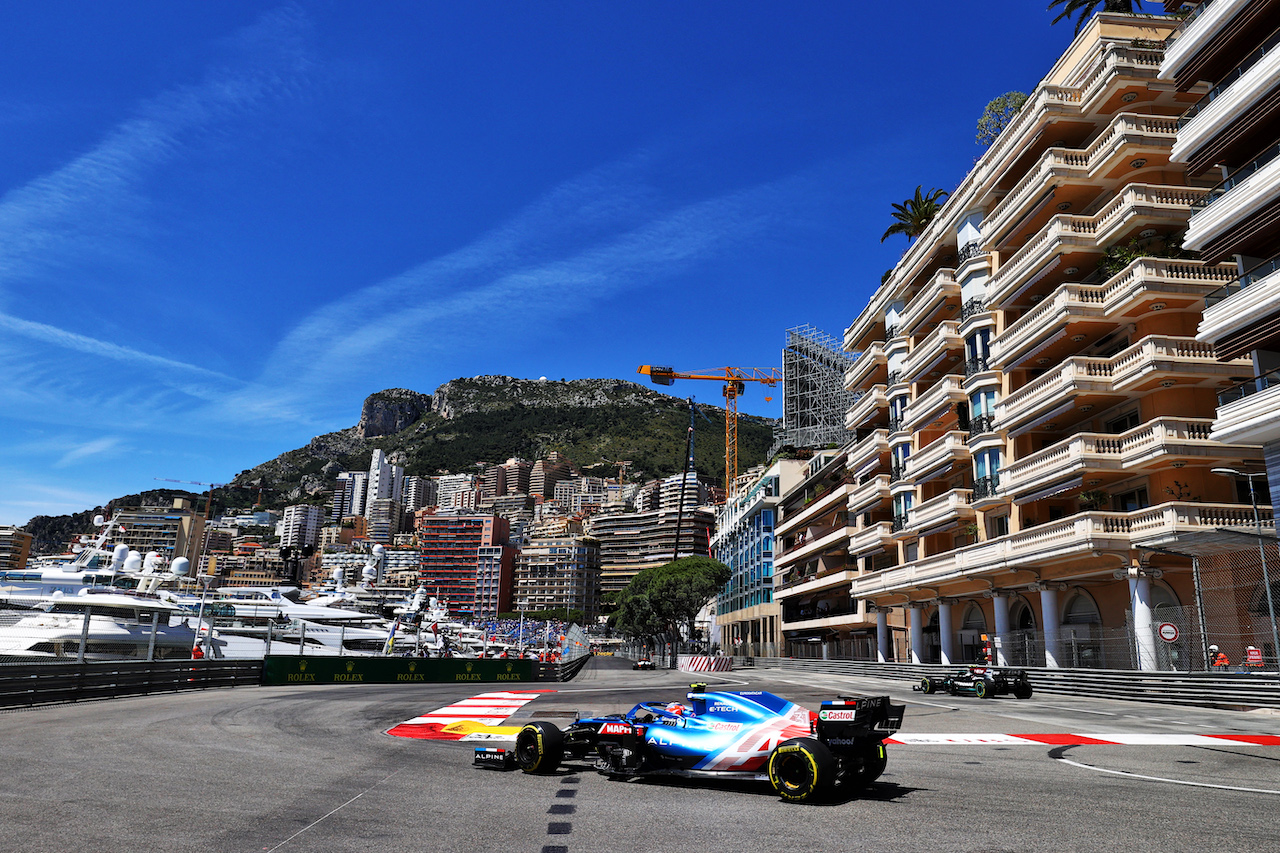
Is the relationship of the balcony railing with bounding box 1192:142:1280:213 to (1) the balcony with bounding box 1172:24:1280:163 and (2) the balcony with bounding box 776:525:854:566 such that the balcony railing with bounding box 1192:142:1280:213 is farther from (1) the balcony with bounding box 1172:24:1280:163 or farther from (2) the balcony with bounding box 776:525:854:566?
(2) the balcony with bounding box 776:525:854:566

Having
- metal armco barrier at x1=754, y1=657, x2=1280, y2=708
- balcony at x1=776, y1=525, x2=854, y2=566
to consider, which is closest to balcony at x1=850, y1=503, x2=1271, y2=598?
metal armco barrier at x1=754, y1=657, x2=1280, y2=708

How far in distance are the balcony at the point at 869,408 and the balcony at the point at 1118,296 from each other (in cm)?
1791

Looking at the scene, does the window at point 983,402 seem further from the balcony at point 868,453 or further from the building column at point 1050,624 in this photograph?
the balcony at point 868,453

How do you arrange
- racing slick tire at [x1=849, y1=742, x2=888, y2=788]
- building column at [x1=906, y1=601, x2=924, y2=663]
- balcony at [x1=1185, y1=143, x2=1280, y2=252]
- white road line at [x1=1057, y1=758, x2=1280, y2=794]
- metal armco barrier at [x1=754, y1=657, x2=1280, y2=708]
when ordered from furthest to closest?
1. building column at [x1=906, y1=601, x2=924, y2=663]
2. metal armco barrier at [x1=754, y1=657, x2=1280, y2=708]
3. balcony at [x1=1185, y1=143, x2=1280, y2=252]
4. white road line at [x1=1057, y1=758, x2=1280, y2=794]
5. racing slick tire at [x1=849, y1=742, x2=888, y2=788]

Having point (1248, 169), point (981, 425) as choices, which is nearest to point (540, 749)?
point (1248, 169)

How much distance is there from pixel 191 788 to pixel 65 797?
4.06 feet

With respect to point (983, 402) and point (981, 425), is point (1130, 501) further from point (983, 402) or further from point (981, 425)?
point (983, 402)

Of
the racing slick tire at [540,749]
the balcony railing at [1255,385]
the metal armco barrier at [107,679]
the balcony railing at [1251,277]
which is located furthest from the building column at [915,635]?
the racing slick tire at [540,749]

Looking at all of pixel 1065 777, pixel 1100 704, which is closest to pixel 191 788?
A: pixel 1065 777

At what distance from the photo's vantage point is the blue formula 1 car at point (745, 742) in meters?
9.75

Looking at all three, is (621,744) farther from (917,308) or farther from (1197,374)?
(917,308)

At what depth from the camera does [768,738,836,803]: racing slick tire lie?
371 inches

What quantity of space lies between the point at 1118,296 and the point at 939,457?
1426cm

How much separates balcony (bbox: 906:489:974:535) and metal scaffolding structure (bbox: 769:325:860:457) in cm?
4968
